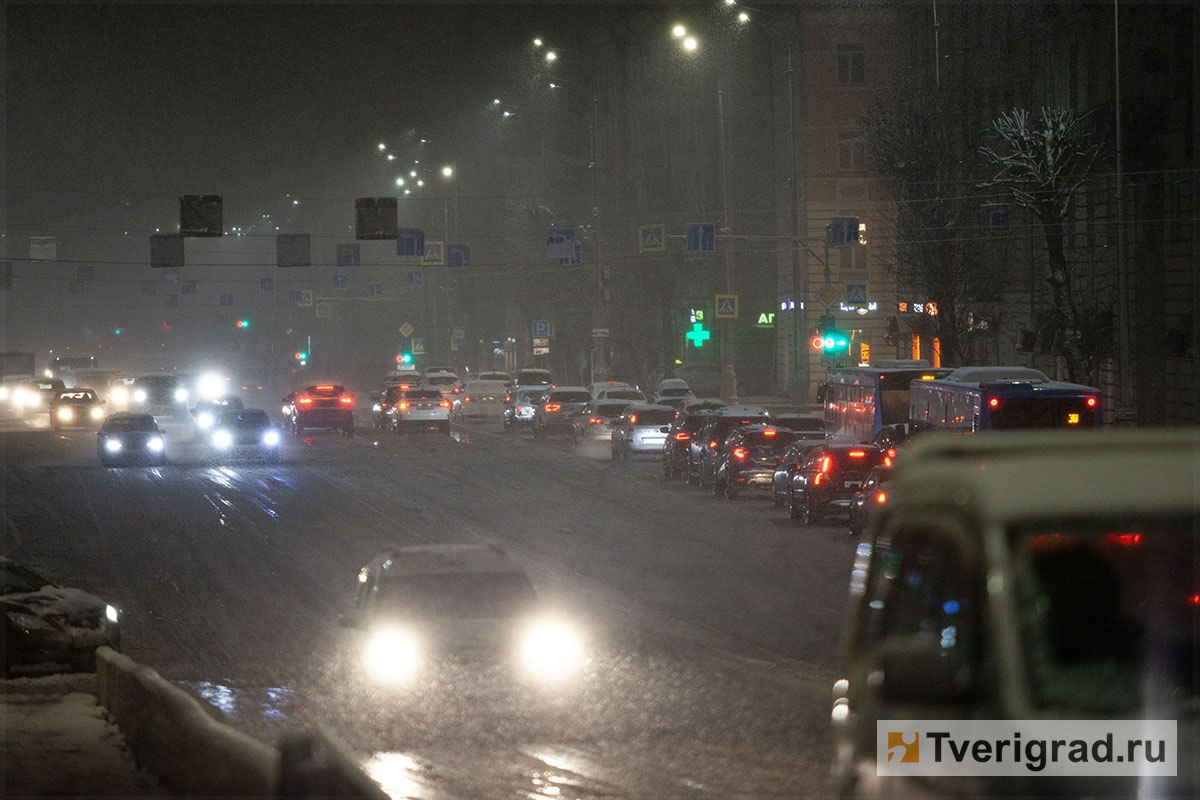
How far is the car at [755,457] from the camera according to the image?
34.9 m

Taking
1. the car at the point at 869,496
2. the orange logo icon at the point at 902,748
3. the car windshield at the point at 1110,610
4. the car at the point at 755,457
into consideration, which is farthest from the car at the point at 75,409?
the car windshield at the point at 1110,610

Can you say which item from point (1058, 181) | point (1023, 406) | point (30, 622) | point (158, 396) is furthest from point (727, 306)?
point (30, 622)

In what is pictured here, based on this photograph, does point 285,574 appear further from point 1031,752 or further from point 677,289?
point 677,289

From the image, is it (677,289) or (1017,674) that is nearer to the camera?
(1017,674)

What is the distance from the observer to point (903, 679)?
4473 mm

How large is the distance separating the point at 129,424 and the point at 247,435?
380 cm

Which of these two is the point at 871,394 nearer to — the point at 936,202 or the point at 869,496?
the point at 936,202

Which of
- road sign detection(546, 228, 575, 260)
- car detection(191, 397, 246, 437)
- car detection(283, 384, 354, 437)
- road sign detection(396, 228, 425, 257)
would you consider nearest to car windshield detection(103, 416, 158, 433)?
car detection(191, 397, 246, 437)

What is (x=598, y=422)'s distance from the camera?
50125 mm

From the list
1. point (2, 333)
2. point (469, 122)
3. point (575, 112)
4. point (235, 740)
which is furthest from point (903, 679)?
point (2, 333)

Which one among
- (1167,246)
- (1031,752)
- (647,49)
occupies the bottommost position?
(1031,752)

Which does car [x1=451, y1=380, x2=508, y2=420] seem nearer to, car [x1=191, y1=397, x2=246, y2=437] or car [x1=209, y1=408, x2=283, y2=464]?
car [x1=191, y1=397, x2=246, y2=437]

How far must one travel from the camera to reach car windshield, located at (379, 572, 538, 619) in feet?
41.7

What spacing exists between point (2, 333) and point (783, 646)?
154 meters
